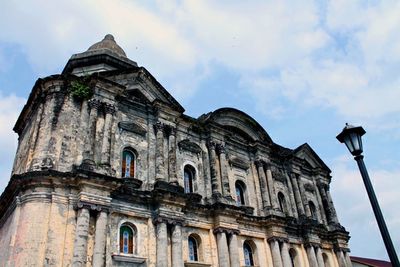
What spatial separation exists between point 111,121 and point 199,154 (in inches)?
196

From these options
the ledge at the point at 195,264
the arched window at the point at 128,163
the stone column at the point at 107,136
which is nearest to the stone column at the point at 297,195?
the ledge at the point at 195,264

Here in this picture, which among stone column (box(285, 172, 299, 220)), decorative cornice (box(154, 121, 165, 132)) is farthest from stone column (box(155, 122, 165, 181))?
stone column (box(285, 172, 299, 220))

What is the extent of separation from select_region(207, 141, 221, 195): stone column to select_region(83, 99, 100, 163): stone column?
6.06 m

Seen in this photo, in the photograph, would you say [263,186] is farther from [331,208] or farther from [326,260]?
[331,208]

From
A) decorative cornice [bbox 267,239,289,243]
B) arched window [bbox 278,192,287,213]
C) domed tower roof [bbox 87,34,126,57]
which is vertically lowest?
decorative cornice [bbox 267,239,289,243]

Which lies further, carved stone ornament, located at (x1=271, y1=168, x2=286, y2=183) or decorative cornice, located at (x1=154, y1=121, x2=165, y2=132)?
carved stone ornament, located at (x1=271, y1=168, x2=286, y2=183)

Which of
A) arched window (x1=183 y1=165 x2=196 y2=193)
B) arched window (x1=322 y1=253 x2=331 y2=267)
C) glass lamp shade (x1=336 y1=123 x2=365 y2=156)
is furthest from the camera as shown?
arched window (x1=322 y1=253 x2=331 y2=267)

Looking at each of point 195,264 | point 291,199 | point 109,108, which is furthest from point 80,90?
point 291,199

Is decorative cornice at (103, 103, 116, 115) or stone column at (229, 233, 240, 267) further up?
decorative cornice at (103, 103, 116, 115)

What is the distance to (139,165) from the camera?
1493 cm

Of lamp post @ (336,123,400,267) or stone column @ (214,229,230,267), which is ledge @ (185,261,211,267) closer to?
stone column @ (214,229,230,267)

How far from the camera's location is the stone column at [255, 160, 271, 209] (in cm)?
1856

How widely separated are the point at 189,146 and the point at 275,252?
6.57m

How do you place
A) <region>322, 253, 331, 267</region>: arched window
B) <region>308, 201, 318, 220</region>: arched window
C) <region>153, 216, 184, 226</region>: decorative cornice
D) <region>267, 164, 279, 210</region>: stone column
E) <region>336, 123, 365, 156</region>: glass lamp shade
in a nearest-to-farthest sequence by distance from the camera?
<region>336, 123, 365, 156</region>: glass lamp shade, <region>153, 216, 184, 226</region>: decorative cornice, <region>267, 164, 279, 210</region>: stone column, <region>322, 253, 331, 267</region>: arched window, <region>308, 201, 318, 220</region>: arched window
